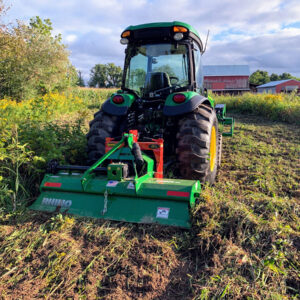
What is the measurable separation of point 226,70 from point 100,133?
119ft

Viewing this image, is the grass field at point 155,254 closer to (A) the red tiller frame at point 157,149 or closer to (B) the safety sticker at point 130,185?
(B) the safety sticker at point 130,185

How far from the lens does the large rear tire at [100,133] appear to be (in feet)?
12.5

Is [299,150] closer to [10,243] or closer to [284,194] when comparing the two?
[284,194]

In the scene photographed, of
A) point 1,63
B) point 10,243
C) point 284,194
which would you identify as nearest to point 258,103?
point 284,194

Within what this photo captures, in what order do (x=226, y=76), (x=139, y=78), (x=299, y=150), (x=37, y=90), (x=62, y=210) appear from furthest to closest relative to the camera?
(x=226, y=76) → (x=37, y=90) → (x=299, y=150) → (x=139, y=78) → (x=62, y=210)

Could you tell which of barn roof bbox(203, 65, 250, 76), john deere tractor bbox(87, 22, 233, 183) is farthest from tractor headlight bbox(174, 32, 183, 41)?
barn roof bbox(203, 65, 250, 76)

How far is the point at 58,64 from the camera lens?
56.2 feet

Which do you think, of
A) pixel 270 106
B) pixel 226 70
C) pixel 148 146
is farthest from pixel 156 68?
pixel 226 70

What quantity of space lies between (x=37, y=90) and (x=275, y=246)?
1639cm

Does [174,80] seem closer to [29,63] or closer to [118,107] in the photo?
[118,107]

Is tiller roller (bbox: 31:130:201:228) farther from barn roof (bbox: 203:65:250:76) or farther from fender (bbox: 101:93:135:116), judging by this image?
barn roof (bbox: 203:65:250:76)

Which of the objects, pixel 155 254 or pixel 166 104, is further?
pixel 166 104

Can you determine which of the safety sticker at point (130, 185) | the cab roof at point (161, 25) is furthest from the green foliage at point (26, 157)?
the cab roof at point (161, 25)

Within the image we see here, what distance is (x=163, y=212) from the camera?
283 centimetres
